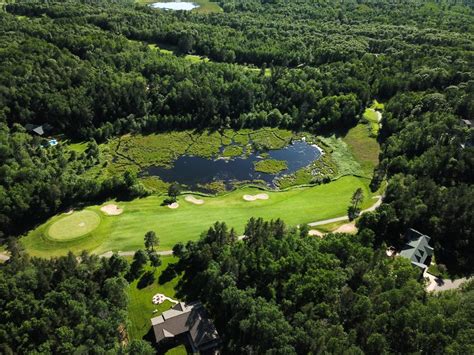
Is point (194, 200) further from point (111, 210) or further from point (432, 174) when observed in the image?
point (432, 174)

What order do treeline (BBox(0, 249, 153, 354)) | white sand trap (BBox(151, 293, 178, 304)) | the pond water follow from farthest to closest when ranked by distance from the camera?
the pond water < white sand trap (BBox(151, 293, 178, 304)) < treeline (BBox(0, 249, 153, 354))

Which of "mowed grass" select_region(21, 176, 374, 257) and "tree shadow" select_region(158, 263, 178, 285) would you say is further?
"mowed grass" select_region(21, 176, 374, 257)

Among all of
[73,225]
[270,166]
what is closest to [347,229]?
[270,166]

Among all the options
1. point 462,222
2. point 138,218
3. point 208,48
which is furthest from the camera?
point 208,48

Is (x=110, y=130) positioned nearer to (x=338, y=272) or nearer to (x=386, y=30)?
(x=338, y=272)

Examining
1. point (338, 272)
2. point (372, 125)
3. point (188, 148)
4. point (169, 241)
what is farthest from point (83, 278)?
point (372, 125)

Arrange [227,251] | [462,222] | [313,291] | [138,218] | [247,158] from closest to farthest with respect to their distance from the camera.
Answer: [313,291]
[227,251]
[462,222]
[138,218]
[247,158]

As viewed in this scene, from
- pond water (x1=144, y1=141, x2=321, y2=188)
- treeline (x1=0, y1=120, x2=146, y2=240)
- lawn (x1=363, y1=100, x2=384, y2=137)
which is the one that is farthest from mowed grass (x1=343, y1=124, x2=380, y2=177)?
treeline (x1=0, y1=120, x2=146, y2=240)

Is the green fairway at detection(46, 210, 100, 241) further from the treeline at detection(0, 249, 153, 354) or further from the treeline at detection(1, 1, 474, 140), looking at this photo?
the treeline at detection(1, 1, 474, 140)
